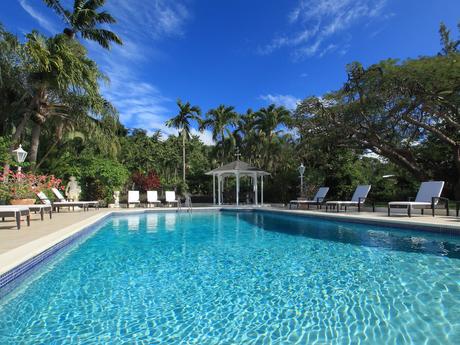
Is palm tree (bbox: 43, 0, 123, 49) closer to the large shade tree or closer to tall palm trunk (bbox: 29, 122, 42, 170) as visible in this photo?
tall palm trunk (bbox: 29, 122, 42, 170)

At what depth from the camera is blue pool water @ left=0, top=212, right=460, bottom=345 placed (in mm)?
3031

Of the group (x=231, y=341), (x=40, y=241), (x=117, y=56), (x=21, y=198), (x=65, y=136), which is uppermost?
(x=117, y=56)

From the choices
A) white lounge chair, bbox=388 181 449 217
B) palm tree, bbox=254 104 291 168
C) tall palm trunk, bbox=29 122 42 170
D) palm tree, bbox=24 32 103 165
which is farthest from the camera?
palm tree, bbox=254 104 291 168

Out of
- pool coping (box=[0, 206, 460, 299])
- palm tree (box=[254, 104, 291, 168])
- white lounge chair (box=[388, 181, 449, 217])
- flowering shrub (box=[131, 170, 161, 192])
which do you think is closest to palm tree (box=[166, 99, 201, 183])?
palm tree (box=[254, 104, 291, 168])

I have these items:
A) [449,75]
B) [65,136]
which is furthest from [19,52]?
[449,75]

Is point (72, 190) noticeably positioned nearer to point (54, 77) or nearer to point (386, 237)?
point (54, 77)

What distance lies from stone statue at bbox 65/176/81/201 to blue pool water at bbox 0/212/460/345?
534 inches

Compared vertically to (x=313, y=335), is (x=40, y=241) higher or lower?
higher

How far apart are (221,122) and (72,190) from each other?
14549 mm

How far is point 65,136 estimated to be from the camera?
18.8 metres

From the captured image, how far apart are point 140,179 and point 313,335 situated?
74.1 feet

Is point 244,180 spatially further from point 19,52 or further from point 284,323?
point 284,323

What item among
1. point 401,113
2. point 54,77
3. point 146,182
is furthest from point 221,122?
point 54,77

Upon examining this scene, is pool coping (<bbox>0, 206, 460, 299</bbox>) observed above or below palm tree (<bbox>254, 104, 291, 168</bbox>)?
below
